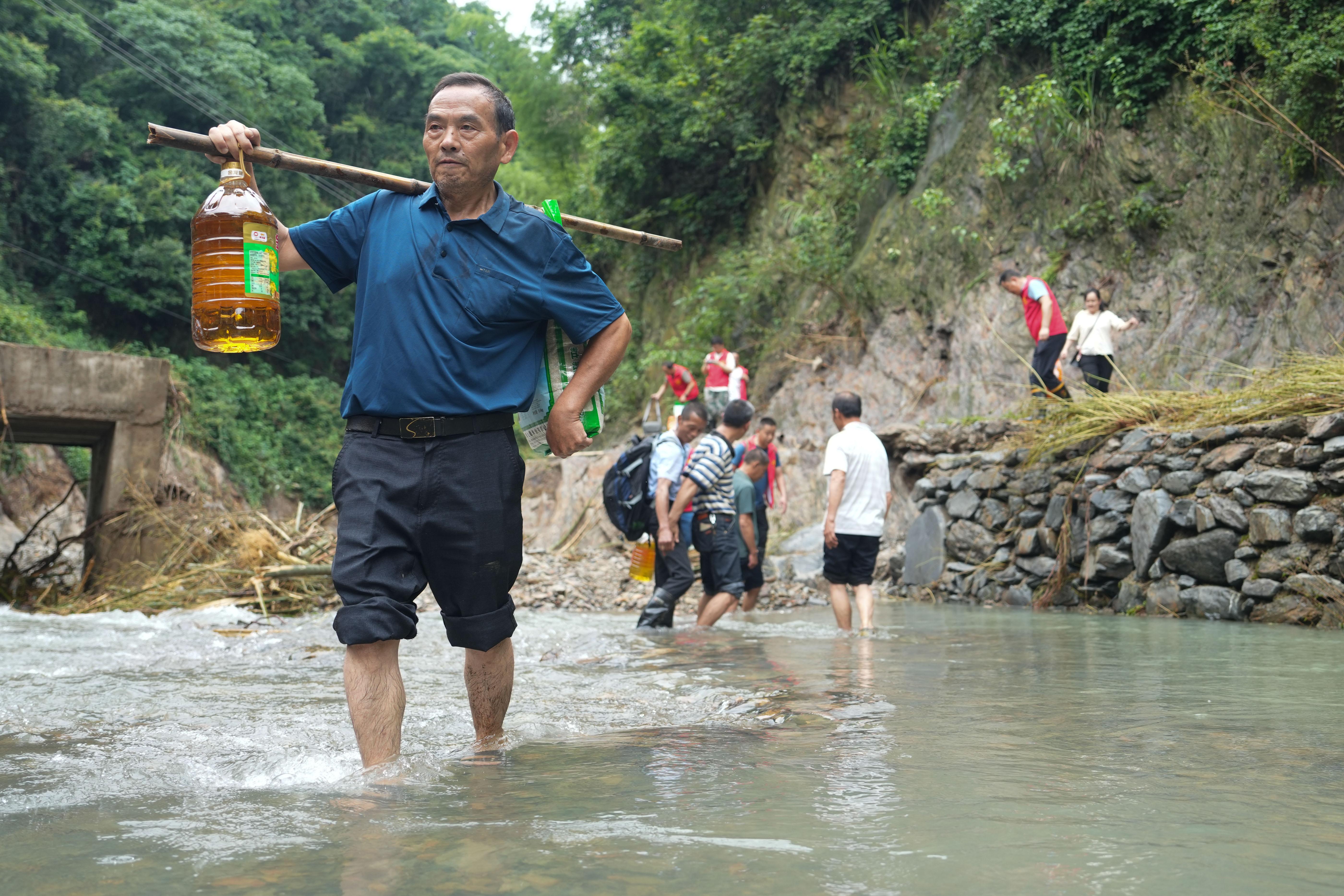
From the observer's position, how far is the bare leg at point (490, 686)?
3.41 m

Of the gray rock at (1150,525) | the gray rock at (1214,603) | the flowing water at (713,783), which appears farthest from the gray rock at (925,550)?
the flowing water at (713,783)

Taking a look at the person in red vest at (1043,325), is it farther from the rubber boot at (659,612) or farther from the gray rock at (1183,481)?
the rubber boot at (659,612)

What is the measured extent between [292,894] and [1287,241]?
14213 millimetres

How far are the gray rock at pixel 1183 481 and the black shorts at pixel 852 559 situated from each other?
2.63 m

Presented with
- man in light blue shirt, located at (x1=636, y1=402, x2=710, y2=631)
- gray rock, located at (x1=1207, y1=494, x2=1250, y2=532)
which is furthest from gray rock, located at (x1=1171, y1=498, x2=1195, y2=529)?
man in light blue shirt, located at (x1=636, y1=402, x2=710, y2=631)

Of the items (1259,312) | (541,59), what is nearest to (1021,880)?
(1259,312)

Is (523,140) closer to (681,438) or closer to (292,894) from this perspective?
(681,438)

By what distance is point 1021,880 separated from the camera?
1.93 metres

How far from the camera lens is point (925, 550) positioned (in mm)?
12688

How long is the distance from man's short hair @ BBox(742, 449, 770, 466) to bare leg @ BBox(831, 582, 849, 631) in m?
2.32

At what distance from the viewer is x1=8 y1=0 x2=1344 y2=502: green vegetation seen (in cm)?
1579

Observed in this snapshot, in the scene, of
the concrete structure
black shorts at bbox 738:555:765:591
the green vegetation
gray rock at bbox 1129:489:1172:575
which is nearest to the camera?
gray rock at bbox 1129:489:1172:575

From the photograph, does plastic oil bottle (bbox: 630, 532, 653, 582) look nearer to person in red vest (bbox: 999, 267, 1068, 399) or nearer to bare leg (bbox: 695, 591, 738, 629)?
bare leg (bbox: 695, 591, 738, 629)

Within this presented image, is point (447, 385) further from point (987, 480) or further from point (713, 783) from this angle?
point (987, 480)
